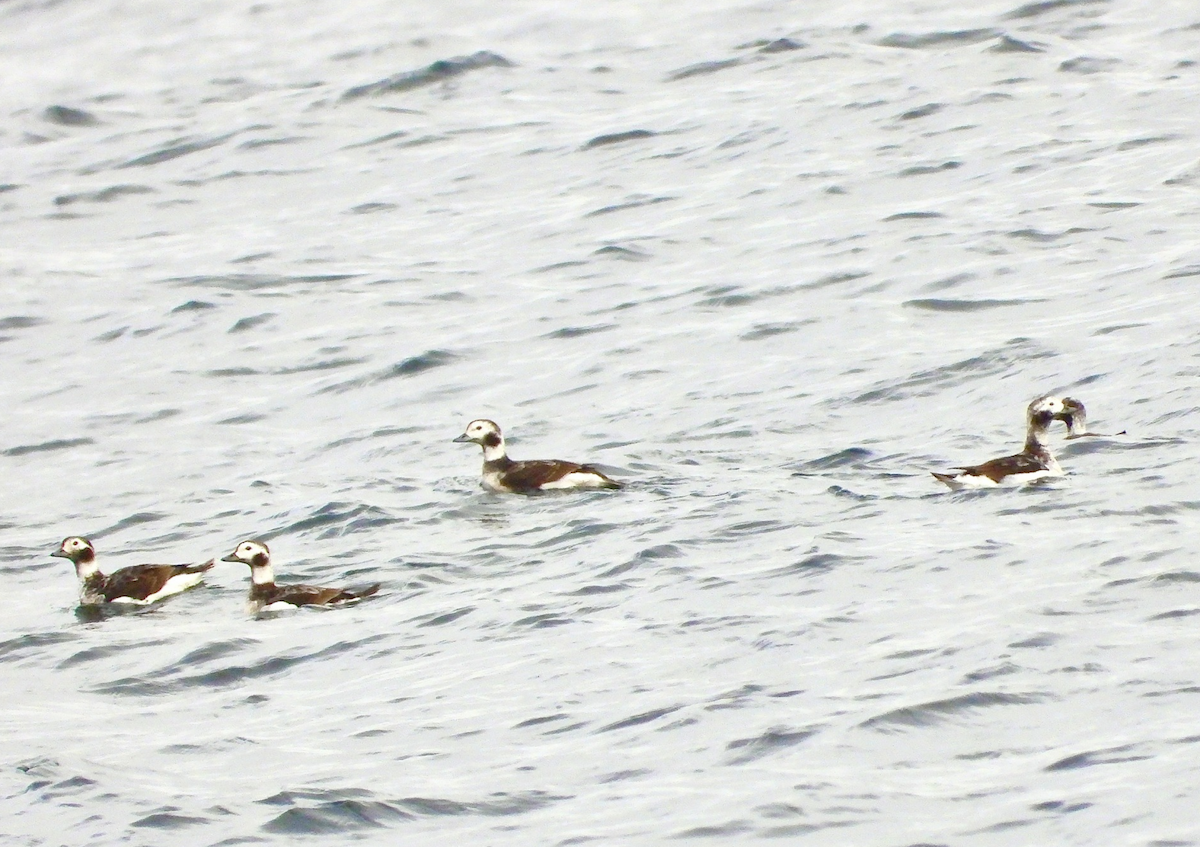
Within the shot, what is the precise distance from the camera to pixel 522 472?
16531mm

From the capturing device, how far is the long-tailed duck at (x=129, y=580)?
14.5m

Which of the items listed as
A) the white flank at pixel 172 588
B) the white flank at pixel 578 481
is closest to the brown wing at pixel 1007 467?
the white flank at pixel 578 481

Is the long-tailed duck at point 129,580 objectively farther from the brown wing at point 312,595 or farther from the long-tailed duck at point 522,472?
the long-tailed duck at point 522,472

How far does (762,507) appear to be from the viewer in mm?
14719

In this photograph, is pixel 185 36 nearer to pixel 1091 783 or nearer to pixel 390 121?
pixel 390 121

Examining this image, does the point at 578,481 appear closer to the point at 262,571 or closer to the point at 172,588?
the point at 262,571

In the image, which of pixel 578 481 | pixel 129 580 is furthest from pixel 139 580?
pixel 578 481

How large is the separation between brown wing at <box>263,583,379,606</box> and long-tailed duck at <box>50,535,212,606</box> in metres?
1.02

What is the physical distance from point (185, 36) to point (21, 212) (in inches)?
374

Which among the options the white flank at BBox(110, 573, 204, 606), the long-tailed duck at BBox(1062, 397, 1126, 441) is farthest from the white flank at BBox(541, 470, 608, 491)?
the long-tailed duck at BBox(1062, 397, 1126, 441)

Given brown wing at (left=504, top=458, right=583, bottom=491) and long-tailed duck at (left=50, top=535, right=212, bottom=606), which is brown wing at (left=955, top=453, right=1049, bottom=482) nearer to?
brown wing at (left=504, top=458, right=583, bottom=491)

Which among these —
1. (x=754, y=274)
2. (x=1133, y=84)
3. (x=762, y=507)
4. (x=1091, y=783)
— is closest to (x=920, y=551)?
(x=762, y=507)

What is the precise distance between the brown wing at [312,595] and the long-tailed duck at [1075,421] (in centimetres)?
521

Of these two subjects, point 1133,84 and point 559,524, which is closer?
point 559,524
